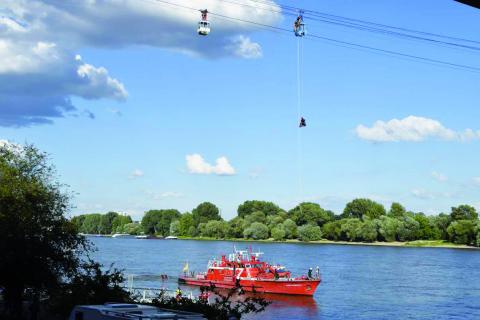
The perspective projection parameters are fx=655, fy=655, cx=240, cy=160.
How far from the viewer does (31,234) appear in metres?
34.0

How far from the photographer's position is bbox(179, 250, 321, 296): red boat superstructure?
3264 inches

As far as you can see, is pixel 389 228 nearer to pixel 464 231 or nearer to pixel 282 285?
pixel 464 231

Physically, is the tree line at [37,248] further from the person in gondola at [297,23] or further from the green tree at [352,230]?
the green tree at [352,230]

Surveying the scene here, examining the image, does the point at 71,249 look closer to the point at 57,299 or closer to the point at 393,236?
the point at 57,299

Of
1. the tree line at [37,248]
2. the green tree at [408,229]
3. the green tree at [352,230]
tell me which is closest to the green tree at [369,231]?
the green tree at [352,230]

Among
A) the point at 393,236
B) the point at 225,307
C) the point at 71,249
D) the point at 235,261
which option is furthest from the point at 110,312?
the point at 393,236

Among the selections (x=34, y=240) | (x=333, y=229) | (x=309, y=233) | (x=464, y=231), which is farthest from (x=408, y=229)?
(x=34, y=240)

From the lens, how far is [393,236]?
610 feet

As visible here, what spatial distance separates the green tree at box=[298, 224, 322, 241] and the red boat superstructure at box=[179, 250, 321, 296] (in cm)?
9994

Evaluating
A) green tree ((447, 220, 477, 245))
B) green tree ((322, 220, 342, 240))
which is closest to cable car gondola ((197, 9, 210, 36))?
green tree ((447, 220, 477, 245))

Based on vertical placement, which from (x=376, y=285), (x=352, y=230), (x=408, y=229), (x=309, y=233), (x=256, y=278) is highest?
(x=408, y=229)

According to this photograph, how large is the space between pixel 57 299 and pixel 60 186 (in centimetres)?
1017

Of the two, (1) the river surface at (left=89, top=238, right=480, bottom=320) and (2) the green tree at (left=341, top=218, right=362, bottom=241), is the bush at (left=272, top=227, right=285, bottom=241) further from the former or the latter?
(1) the river surface at (left=89, top=238, right=480, bottom=320)

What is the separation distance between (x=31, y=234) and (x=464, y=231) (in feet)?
524
